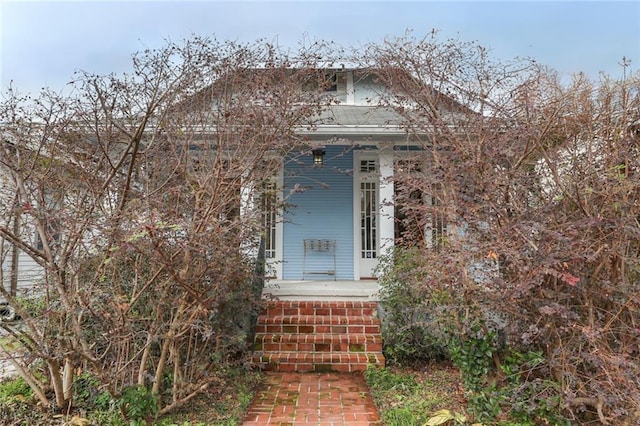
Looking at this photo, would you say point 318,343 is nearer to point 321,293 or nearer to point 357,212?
point 321,293

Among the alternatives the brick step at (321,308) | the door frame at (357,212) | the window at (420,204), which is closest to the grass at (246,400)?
the brick step at (321,308)

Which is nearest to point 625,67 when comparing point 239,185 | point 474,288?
point 474,288

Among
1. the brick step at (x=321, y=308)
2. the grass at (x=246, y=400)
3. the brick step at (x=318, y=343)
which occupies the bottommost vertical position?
the grass at (x=246, y=400)

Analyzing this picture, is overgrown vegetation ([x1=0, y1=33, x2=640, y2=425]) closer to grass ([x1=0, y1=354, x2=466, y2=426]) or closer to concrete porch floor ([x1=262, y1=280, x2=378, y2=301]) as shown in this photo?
grass ([x1=0, y1=354, x2=466, y2=426])

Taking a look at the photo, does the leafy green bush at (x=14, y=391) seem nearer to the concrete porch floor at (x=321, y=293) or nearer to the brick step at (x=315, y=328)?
the brick step at (x=315, y=328)

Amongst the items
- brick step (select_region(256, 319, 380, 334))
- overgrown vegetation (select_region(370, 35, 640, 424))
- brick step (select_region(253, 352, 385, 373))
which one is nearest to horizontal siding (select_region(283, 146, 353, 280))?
brick step (select_region(256, 319, 380, 334))

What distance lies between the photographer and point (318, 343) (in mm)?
5312

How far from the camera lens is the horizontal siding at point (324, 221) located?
324 inches

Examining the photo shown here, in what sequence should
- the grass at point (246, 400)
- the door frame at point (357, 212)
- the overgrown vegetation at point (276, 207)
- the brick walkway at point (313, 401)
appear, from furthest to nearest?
1. the door frame at point (357, 212)
2. the brick walkway at point (313, 401)
3. the grass at point (246, 400)
4. the overgrown vegetation at point (276, 207)

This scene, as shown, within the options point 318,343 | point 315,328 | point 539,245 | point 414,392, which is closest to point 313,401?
point 414,392

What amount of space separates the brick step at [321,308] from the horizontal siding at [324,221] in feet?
6.97

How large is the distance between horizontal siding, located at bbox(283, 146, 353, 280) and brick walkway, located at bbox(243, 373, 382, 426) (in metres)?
3.42

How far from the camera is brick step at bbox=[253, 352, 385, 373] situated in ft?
16.4

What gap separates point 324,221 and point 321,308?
2.64m
